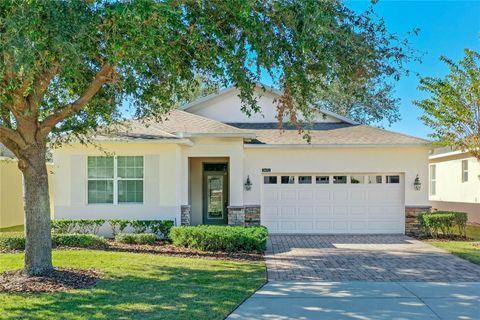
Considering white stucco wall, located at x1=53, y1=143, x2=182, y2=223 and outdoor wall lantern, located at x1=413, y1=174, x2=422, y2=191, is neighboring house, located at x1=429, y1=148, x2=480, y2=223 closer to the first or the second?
outdoor wall lantern, located at x1=413, y1=174, x2=422, y2=191

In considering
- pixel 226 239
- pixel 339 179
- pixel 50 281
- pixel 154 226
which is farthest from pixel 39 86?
pixel 339 179

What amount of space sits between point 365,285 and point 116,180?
30.0 ft

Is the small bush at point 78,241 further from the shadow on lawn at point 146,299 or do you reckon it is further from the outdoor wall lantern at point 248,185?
the outdoor wall lantern at point 248,185

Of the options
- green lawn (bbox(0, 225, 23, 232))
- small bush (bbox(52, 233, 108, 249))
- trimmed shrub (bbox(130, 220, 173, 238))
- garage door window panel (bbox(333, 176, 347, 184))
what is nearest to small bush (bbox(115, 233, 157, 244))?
trimmed shrub (bbox(130, 220, 173, 238))

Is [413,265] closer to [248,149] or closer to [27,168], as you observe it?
[248,149]

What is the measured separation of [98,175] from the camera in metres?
14.6

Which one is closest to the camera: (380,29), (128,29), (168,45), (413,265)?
(128,29)

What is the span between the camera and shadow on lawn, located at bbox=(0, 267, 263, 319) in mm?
6352

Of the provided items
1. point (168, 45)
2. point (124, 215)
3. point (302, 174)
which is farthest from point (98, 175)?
point (168, 45)

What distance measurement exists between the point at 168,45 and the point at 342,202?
Answer: 1055cm

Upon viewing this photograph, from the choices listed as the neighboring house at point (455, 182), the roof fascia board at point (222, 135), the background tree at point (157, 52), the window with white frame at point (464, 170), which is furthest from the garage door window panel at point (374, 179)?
the window with white frame at point (464, 170)

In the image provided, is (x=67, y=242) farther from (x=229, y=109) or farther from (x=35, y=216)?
(x=229, y=109)

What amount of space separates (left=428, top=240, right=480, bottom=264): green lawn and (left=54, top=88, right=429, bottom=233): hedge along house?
220 centimetres

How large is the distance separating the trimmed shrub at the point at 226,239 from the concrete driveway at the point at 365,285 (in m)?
0.53
